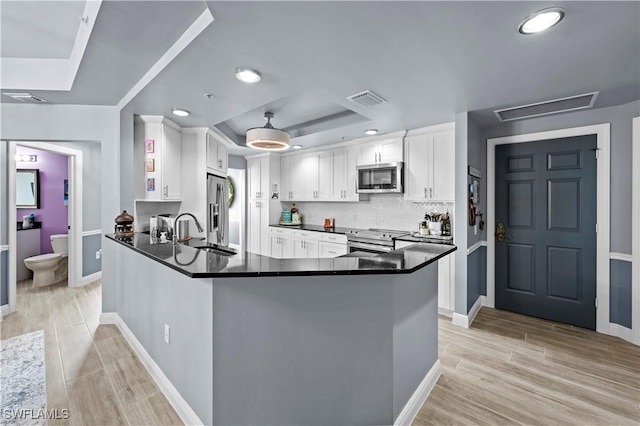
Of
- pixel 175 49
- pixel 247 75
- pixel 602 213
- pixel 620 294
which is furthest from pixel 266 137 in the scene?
pixel 620 294

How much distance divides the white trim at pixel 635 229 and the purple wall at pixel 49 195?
7906 mm

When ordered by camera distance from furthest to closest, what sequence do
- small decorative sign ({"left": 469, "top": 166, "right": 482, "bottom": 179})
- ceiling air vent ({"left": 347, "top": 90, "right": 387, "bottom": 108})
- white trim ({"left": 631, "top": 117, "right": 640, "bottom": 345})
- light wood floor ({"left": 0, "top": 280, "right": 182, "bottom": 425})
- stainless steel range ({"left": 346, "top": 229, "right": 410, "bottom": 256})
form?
stainless steel range ({"left": 346, "top": 229, "right": 410, "bottom": 256}) < small decorative sign ({"left": 469, "top": 166, "right": 482, "bottom": 179}) < white trim ({"left": 631, "top": 117, "right": 640, "bottom": 345}) < ceiling air vent ({"left": 347, "top": 90, "right": 387, "bottom": 108}) < light wood floor ({"left": 0, "top": 280, "right": 182, "bottom": 425})

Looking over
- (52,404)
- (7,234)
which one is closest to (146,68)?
(52,404)

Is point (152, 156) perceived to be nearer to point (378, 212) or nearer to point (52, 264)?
point (52, 264)

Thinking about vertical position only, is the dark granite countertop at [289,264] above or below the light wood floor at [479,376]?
above

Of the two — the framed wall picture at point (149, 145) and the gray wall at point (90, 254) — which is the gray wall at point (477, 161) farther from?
the gray wall at point (90, 254)

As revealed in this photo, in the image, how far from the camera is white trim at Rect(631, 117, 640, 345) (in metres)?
2.87

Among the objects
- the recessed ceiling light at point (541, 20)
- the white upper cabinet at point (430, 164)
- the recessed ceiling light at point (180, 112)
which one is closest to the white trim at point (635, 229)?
the white upper cabinet at point (430, 164)

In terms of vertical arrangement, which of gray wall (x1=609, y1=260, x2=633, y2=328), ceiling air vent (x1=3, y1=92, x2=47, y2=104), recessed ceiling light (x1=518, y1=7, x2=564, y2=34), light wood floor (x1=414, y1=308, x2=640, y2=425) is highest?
ceiling air vent (x1=3, y1=92, x2=47, y2=104)

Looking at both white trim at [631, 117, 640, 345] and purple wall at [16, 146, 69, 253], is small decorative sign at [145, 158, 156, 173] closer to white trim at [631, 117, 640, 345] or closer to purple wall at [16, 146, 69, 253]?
purple wall at [16, 146, 69, 253]

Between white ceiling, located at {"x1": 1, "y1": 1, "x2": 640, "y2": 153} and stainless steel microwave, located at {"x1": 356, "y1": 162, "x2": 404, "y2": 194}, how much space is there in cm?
110

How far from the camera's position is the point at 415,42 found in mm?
1885

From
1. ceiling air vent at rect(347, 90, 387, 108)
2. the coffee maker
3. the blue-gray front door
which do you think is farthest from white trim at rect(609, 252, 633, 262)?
the coffee maker

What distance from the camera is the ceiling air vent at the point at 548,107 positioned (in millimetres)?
2816
